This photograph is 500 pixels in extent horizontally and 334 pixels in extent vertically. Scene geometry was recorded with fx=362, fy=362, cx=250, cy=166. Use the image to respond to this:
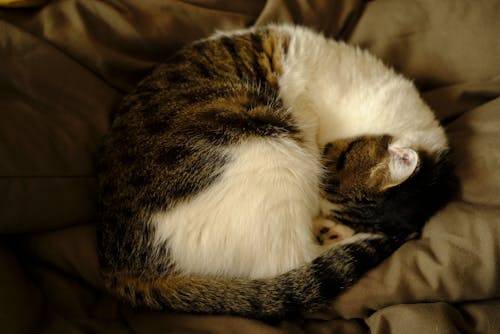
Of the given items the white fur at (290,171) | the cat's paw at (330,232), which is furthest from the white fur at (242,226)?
the cat's paw at (330,232)

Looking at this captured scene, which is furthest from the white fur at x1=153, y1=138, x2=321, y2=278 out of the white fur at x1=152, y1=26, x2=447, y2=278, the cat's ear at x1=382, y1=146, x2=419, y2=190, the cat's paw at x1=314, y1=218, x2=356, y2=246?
the cat's ear at x1=382, y1=146, x2=419, y2=190

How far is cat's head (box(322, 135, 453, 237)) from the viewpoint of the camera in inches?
45.1

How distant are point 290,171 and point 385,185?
1.00ft

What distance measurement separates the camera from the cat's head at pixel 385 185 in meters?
1.15

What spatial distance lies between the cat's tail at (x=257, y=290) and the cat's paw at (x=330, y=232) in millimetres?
153

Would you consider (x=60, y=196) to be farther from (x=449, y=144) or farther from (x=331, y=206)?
(x=449, y=144)

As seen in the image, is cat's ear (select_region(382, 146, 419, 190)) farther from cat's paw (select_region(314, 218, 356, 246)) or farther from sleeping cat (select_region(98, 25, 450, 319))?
cat's paw (select_region(314, 218, 356, 246))

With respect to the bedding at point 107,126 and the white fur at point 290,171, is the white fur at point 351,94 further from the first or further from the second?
the bedding at point 107,126

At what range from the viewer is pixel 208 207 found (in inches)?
42.3

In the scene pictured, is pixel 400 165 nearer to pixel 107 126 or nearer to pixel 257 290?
pixel 257 290

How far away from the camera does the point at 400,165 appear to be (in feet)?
3.70

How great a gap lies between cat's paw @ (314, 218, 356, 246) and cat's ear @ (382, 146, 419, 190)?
0.21 m

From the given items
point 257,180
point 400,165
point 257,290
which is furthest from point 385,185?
point 257,290

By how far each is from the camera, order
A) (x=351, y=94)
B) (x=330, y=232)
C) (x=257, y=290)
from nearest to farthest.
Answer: (x=257, y=290) → (x=330, y=232) → (x=351, y=94)
